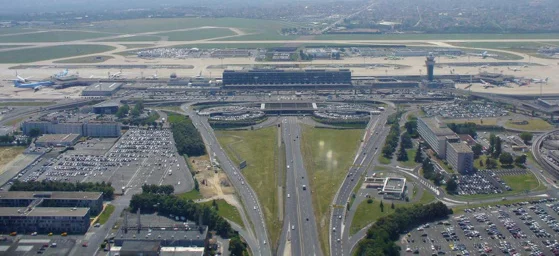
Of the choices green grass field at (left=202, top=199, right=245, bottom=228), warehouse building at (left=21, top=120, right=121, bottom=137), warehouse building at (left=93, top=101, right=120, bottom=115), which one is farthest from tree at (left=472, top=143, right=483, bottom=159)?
warehouse building at (left=93, top=101, right=120, bottom=115)

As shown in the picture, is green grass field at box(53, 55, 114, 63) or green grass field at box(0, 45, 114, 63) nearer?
green grass field at box(53, 55, 114, 63)

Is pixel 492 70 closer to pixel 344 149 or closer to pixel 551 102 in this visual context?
pixel 551 102

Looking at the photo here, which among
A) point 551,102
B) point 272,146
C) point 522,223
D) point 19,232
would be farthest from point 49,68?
point 522,223

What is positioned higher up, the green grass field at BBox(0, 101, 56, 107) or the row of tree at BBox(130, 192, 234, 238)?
the green grass field at BBox(0, 101, 56, 107)

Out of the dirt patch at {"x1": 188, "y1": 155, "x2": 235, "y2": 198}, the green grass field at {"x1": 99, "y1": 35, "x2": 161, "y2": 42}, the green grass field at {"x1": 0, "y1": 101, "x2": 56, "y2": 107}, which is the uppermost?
the green grass field at {"x1": 99, "y1": 35, "x2": 161, "y2": 42}

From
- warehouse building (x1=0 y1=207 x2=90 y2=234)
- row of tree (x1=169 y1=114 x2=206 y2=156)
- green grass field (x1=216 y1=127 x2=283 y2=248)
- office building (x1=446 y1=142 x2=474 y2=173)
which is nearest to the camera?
warehouse building (x1=0 y1=207 x2=90 y2=234)

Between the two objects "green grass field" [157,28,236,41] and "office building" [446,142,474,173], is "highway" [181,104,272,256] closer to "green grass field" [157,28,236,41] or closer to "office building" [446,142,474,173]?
"office building" [446,142,474,173]

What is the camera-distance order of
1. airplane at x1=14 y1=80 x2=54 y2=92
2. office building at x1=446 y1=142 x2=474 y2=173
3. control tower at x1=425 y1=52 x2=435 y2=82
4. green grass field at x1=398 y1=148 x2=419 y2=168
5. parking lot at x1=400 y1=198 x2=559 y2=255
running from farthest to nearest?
airplane at x1=14 y1=80 x2=54 y2=92
control tower at x1=425 y1=52 x2=435 y2=82
green grass field at x1=398 y1=148 x2=419 y2=168
office building at x1=446 y1=142 x2=474 y2=173
parking lot at x1=400 y1=198 x2=559 y2=255

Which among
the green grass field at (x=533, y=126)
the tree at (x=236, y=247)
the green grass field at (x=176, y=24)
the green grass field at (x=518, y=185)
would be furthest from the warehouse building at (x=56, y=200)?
the green grass field at (x=176, y=24)
